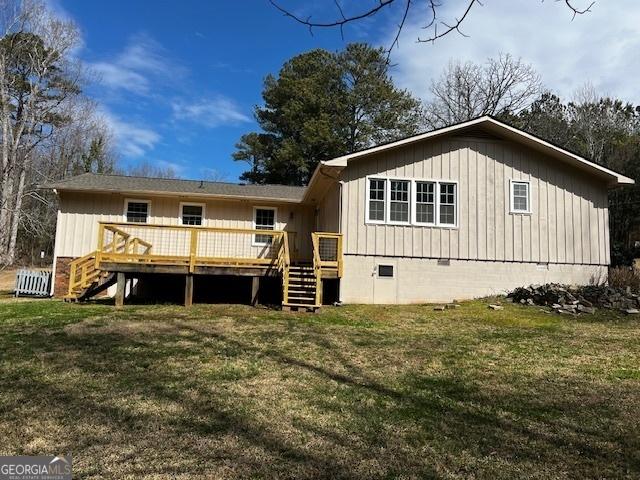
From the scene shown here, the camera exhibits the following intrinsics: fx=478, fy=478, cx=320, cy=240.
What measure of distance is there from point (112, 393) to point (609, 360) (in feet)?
22.8

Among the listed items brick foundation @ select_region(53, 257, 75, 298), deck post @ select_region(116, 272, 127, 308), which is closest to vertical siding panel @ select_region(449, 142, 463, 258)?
deck post @ select_region(116, 272, 127, 308)

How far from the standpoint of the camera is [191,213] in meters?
15.9

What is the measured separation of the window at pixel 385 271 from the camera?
12.8m

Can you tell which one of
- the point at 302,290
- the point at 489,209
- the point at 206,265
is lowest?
the point at 302,290

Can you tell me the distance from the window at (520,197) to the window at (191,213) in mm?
9698

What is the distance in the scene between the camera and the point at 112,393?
207 inches

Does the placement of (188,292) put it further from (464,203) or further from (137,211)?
(464,203)

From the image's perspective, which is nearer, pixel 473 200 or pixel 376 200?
pixel 376 200

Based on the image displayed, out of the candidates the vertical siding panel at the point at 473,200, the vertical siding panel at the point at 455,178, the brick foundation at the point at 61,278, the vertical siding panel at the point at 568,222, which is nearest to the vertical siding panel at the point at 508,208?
the vertical siding panel at the point at 473,200

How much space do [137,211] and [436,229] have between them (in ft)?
31.1

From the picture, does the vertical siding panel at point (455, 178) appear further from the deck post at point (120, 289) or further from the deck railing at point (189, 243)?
the deck post at point (120, 289)

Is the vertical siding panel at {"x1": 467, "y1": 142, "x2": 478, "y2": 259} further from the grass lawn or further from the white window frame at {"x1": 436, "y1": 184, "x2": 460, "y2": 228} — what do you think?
the grass lawn

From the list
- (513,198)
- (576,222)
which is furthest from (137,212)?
(576,222)

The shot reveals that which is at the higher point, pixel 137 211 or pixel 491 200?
pixel 491 200
